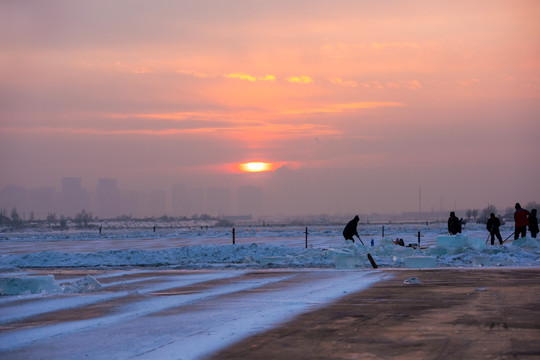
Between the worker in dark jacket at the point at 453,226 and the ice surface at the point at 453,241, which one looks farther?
the worker in dark jacket at the point at 453,226

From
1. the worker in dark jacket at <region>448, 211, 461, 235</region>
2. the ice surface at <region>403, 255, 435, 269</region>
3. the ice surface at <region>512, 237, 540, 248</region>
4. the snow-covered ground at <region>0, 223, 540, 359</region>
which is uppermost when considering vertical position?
the worker in dark jacket at <region>448, 211, 461, 235</region>

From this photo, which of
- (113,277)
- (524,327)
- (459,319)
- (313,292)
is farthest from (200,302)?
(113,277)

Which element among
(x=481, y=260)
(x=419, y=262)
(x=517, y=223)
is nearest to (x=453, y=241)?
(x=481, y=260)

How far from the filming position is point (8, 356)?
9125 mm

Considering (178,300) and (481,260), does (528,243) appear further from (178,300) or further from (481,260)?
(178,300)

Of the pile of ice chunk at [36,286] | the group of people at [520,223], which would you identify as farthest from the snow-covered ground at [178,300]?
the group of people at [520,223]

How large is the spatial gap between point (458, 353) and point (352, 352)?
1233 millimetres

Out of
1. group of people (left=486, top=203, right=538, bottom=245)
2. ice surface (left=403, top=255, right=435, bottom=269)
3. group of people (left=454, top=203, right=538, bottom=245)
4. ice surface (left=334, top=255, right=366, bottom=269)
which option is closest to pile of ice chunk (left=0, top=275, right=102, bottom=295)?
ice surface (left=334, top=255, right=366, bottom=269)

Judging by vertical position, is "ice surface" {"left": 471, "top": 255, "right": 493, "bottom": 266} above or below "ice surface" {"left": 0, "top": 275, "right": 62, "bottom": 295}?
above

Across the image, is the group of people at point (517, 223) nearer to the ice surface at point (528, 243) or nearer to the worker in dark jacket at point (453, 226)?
the worker in dark jacket at point (453, 226)

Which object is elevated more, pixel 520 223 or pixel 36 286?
pixel 520 223

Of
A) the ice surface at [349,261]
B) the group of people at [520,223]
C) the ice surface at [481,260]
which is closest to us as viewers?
the ice surface at [349,261]

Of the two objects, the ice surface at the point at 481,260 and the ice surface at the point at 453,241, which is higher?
the ice surface at the point at 453,241

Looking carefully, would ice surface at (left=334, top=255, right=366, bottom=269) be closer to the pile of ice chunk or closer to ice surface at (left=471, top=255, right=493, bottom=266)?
ice surface at (left=471, top=255, right=493, bottom=266)
